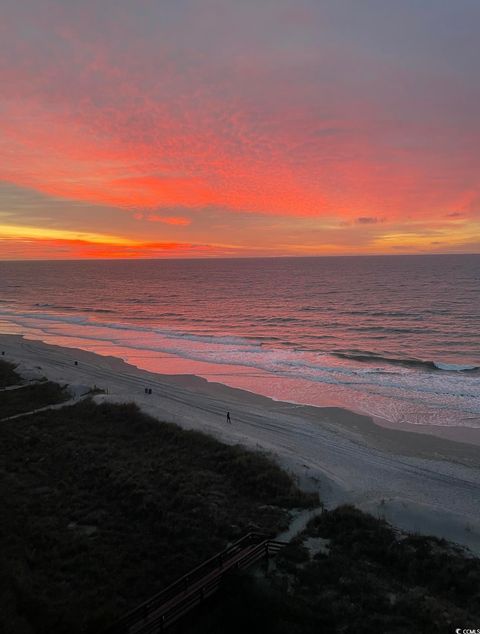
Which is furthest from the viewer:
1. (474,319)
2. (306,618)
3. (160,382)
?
(474,319)

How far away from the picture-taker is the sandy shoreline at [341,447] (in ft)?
58.1

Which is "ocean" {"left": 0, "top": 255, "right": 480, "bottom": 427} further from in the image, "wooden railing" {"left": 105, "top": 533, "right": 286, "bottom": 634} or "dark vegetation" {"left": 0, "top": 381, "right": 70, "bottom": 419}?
"wooden railing" {"left": 105, "top": 533, "right": 286, "bottom": 634}

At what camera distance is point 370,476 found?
21.1 meters

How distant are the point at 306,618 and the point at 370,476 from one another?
10.9m

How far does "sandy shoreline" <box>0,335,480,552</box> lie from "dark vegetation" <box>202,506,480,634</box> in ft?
6.78

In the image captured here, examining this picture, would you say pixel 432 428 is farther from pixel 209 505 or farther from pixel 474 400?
pixel 209 505

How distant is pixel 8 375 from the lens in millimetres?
37438

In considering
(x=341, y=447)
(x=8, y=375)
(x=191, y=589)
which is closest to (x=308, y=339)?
(x=341, y=447)

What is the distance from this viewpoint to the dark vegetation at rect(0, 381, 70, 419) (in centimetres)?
2895

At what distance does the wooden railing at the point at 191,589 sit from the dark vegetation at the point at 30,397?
19.8 meters

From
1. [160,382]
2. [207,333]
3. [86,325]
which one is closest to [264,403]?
[160,382]

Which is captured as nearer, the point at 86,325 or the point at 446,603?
the point at 446,603

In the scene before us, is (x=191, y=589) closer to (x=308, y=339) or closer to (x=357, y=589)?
(x=357, y=589)

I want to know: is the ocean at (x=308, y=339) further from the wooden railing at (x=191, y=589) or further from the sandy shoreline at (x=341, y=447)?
the wooden railing at (x=191, y=589)
